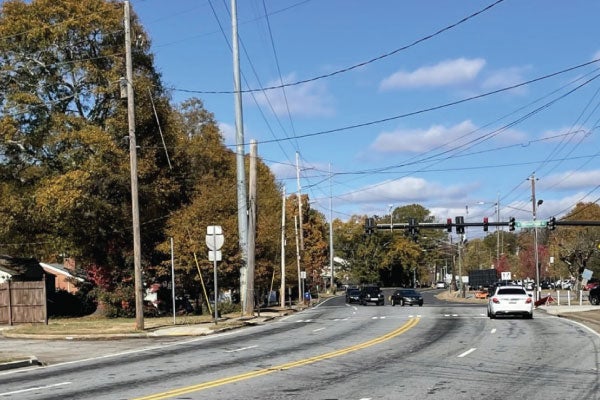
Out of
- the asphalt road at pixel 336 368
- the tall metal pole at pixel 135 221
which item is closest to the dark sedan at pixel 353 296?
the tall metal pole at pixel 135 221

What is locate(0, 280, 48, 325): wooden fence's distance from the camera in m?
30.5

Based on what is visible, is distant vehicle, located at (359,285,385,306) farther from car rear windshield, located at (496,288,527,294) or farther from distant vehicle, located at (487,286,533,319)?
distant vehicle, located at (487,286,533,319)

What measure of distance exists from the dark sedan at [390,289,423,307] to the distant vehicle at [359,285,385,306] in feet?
6.28

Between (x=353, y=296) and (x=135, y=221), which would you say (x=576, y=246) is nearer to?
(x=353, y=296)

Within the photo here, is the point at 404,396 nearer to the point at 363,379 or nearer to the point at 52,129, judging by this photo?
the point at 363,379

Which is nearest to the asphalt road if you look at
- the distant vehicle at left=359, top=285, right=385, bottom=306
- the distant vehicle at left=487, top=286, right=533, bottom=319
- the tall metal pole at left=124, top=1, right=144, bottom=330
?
the tall metal pole at left=124, top=1, right=144, bottom=330

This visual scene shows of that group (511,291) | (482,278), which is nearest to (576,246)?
(482,278)

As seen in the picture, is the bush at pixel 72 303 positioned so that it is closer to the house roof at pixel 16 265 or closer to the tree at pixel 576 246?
the house roof at pixel 16 265

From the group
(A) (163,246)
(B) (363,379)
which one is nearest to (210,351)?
(B) (363,379)

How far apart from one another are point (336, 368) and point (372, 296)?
44844mm

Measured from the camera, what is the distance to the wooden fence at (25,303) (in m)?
30.5

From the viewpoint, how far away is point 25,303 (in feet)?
101

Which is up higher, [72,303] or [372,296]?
[72,303]

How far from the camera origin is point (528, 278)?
106375mm
